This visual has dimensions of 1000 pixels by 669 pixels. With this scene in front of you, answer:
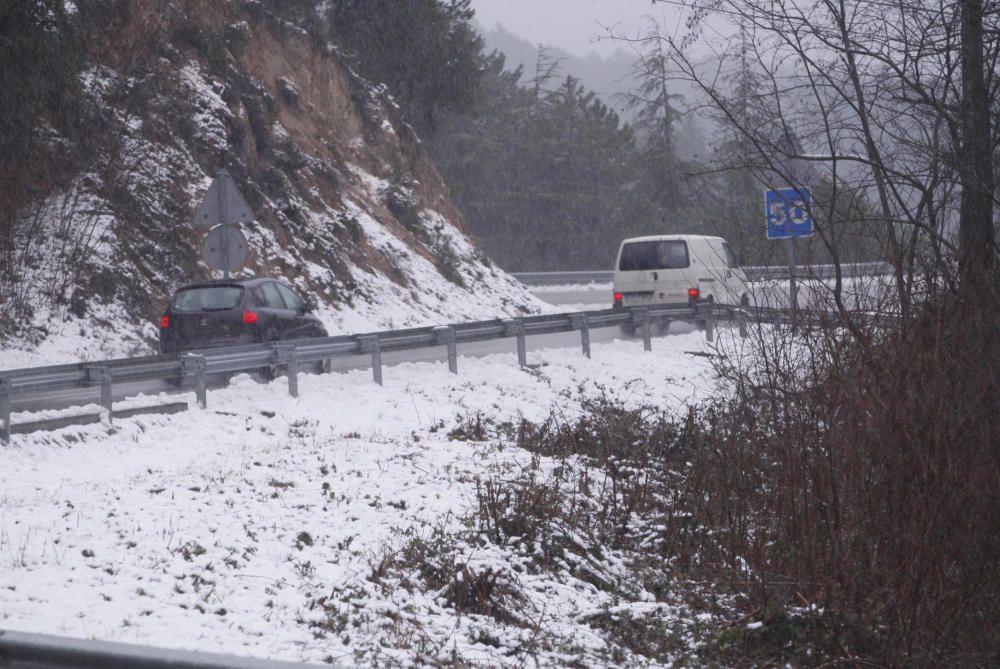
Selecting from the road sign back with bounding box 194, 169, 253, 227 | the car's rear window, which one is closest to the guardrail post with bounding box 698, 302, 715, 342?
the road sign back with bounding box 194, 169, 253, 227

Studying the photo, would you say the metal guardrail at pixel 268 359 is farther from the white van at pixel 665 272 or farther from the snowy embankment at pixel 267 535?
the white van at pixel 665 272

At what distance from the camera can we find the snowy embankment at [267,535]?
747cm

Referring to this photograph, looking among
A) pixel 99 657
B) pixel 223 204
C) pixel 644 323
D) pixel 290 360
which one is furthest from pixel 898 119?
pixel 644 323

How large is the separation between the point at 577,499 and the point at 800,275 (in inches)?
138

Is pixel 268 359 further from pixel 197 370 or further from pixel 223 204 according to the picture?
pixel 223 204

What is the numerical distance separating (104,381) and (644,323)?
1276 centimetres

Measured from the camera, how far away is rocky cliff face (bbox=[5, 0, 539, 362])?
23.7 metres

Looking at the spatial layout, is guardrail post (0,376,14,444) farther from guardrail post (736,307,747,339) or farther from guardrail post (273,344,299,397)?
guardrail post (736,307,747,339)

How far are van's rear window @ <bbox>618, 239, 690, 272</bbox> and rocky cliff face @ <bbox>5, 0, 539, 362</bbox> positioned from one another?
6798 millimetres

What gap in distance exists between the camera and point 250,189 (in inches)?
1156

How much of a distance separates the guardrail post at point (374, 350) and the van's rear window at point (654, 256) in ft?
33.1

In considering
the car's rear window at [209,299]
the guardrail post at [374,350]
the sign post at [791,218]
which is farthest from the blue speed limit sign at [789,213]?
the car's rear window at [209,299]

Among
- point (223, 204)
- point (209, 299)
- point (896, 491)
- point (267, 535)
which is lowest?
point (267, 535)

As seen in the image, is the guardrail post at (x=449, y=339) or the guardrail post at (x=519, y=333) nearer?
the guardrail post at (x=449, y=339)
